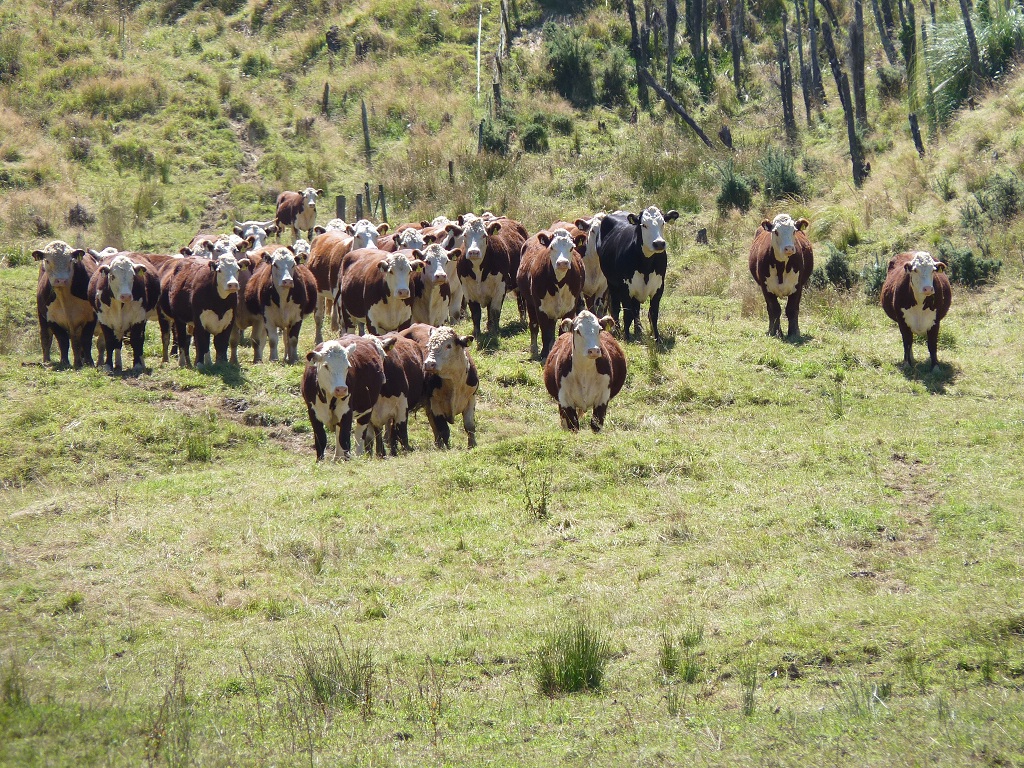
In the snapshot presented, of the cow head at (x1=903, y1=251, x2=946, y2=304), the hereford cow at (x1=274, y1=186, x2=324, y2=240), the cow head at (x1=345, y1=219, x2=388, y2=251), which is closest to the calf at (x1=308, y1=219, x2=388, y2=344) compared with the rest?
the cow head at (x1=345, y1=219, x2=388, y2=251)

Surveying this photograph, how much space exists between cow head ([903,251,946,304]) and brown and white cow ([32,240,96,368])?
1332 cm

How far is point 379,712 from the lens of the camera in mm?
7582

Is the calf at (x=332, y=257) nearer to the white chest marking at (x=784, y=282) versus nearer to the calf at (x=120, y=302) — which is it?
the calf at (x=120, y=302)

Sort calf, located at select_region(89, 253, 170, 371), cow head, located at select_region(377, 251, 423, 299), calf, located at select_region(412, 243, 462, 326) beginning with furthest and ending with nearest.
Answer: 1. calf, located at select_region(412, 243, 462, 326)
2. calf, located at select_region(89, 253, 170, 371)
3. cow head, located at select_region(377, 251, 423, 299)

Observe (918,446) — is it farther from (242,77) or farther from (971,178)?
(242,77)

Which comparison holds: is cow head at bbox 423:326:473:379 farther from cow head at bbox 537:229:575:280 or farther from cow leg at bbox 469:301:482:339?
cow leg at bbox 469:301:482:339

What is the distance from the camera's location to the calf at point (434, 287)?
63.3ft

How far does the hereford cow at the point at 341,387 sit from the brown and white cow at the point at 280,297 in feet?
17.2

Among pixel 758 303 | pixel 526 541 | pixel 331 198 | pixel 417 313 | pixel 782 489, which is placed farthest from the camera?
pixel 331 198

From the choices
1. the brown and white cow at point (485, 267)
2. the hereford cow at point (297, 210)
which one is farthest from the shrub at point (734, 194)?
the hereford cow at point (297, 210)

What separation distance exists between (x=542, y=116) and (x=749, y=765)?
31.3 m

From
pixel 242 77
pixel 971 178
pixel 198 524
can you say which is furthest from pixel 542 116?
pixel 198 524

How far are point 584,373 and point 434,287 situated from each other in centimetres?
574

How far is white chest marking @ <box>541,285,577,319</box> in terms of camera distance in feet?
63.1
